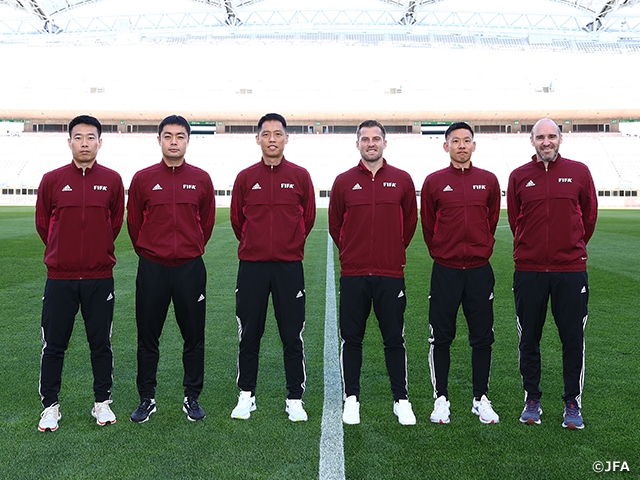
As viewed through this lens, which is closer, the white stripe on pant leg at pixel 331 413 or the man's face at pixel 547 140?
the white stripe on pant leg at pixel 331 413

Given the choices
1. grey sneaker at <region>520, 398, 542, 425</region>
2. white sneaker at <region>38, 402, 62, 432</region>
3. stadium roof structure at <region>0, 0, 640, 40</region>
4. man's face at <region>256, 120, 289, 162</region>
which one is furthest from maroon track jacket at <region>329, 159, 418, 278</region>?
stadium roof structure at <region>0, 0, 640, 40</region>

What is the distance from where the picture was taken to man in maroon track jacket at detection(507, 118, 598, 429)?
A: 12.8 feet

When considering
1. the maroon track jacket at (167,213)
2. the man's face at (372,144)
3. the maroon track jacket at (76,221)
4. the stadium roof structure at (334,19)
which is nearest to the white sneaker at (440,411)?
the man's face at (372,144)

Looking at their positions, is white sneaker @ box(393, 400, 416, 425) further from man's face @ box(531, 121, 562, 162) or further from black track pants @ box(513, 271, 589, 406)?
man's face @ box(531, 121, 562, 162)

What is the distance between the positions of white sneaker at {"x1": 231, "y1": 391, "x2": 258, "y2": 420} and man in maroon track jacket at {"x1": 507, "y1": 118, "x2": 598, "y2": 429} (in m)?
1.86

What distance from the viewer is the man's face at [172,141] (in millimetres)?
3912

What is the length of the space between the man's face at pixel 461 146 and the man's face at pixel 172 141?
1.86 metres

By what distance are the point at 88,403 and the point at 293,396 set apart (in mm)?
1482

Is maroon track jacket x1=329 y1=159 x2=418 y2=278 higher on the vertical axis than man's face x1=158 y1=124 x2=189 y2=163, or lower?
lower

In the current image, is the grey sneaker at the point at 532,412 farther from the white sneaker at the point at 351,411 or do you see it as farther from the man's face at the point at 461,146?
the man's face at the point at 461,146

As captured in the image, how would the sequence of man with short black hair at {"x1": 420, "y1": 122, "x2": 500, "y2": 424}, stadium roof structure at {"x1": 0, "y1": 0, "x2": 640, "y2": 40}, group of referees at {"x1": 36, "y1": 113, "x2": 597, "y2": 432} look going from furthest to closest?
stadium roof structure at {"x1": 0, "y1": 0, "x2": 640, "y2": 40} < man with short black hair at {"x1": 420, "y1": 122, "x2": 500, "y2": 424} < group of referees at {"x1": 36, "y1": 113, "x2": 597, "y2": 432}

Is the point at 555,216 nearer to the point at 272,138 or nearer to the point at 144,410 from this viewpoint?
the point at 272,138

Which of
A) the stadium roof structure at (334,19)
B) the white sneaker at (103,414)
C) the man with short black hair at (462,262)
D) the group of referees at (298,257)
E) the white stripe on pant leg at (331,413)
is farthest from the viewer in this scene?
the stadium roof structure at (334,19)

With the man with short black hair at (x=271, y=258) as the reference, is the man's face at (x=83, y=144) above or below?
above
